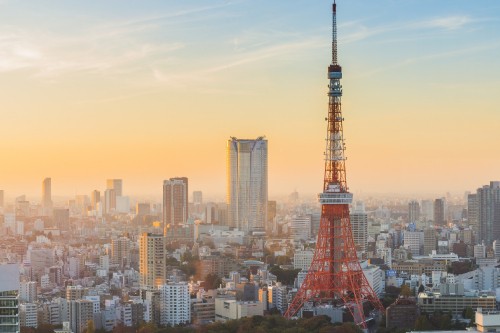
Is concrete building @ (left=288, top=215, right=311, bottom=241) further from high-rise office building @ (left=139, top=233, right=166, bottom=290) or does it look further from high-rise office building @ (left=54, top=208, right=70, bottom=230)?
high-rise office building @ (left=139, top=233, right=166, bottom=290)

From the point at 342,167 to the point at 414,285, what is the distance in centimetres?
410

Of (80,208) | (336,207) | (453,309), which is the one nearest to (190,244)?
(80,208)

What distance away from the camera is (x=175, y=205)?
31.7 metres

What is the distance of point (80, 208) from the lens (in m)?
25.8

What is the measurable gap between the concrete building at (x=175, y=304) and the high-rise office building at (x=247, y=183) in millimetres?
16433

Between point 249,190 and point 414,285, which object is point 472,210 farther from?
point 414,285

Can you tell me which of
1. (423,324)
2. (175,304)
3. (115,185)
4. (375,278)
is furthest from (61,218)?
(423,324)

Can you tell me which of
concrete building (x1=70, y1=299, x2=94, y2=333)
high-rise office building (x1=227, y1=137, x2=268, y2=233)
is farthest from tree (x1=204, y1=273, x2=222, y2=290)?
high-rise office building (x1=227, y1=137, x2=268, y2=233)

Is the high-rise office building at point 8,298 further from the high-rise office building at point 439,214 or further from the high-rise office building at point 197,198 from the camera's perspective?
the high-rise office building at point 439,214

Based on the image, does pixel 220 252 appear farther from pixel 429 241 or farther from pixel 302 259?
pixel 429 241

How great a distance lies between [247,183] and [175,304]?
1796 cm

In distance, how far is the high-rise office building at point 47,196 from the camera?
19.8 metres

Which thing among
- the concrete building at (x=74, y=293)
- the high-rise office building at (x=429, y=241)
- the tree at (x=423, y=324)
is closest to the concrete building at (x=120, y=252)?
the concrete building at (x=74, y=293)

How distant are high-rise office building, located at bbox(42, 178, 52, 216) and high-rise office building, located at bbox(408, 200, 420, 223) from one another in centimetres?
1218
